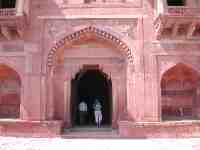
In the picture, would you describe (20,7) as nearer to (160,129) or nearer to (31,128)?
→ (31,128)

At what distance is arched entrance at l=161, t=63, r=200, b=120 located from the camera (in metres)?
11.6

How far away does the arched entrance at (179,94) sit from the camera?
1162 cm

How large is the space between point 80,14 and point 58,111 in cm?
397

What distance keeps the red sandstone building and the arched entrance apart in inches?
1.6

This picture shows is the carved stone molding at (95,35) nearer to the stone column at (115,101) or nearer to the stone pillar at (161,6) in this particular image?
the stone column at (115,101)

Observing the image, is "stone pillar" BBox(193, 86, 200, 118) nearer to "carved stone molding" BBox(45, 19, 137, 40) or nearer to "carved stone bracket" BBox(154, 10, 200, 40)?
"carved stone bracket" BBox(154, 10, 200, 40)

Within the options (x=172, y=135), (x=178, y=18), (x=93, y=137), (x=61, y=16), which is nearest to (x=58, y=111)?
(x=93, y=137)

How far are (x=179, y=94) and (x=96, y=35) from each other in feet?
13.8

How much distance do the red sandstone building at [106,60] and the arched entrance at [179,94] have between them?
0.13ft

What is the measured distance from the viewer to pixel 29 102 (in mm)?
10812

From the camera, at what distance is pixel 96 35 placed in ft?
37.0

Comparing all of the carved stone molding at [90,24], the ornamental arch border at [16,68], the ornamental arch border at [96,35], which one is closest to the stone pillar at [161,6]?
the carved stone molding at [90,24]

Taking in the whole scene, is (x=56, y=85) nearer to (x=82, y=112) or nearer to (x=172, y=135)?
(x=82, y=112)

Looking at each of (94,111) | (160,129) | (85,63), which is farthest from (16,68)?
(160,129)
